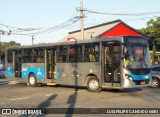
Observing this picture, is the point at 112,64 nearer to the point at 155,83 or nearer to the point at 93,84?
the point at 93,84

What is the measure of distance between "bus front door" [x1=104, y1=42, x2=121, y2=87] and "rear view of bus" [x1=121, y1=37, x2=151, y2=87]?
43 cm

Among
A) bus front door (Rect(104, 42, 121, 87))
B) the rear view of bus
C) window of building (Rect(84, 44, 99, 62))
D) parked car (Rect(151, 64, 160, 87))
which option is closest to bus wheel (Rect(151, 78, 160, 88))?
parked car (Rect(151, 64, 160, 87))

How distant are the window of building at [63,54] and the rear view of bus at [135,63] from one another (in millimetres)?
4504

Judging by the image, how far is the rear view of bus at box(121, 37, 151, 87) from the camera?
57.3 ft

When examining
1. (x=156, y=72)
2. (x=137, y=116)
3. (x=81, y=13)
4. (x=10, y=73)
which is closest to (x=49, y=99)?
(x=137, y=116)

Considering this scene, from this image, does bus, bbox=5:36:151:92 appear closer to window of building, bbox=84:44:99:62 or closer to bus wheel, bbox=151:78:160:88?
window of building, bbox=84:44:99:62

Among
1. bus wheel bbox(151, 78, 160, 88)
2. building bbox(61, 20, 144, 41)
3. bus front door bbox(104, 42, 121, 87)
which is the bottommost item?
bus wheel bbox(151, 78, 160, 88)

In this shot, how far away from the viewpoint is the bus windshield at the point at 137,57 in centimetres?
1758

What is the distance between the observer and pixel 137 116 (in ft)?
36.0

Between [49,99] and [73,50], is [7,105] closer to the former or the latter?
[49,99]

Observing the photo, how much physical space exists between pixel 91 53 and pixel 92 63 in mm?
556

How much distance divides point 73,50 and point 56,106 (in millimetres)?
7153

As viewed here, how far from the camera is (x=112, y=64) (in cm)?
1808

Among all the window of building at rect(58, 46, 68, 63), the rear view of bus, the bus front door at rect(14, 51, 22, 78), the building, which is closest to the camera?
the rear view of bus
